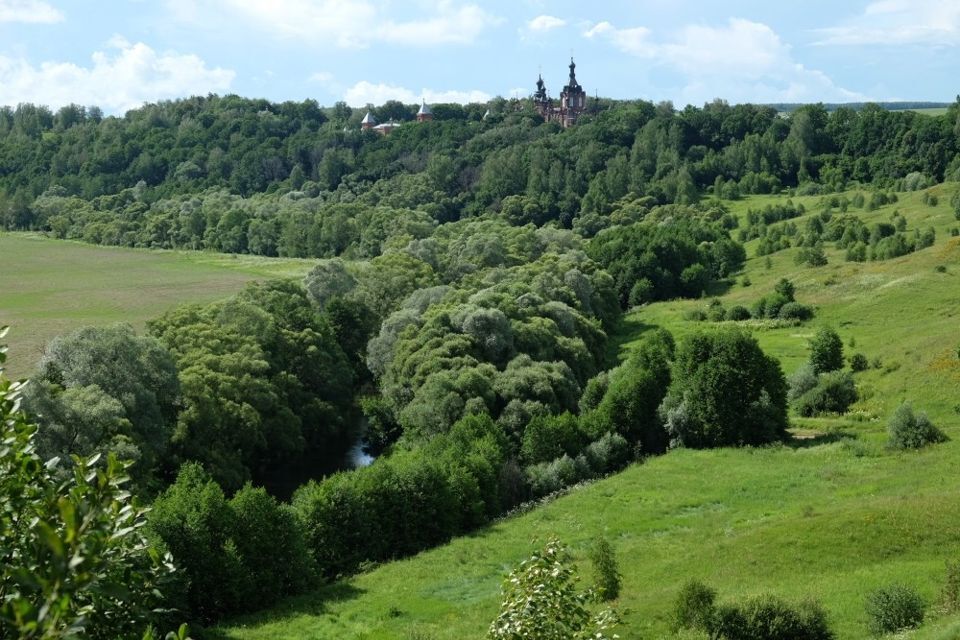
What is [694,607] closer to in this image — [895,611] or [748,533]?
[895,611]

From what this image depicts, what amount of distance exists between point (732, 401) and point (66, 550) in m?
50.5

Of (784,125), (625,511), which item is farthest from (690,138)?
(625,511)

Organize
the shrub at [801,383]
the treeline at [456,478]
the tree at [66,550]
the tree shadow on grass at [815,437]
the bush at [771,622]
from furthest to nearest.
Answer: the shrub at [801,383] < the tree shadow on grass at [815,437] < the treeline at [456,478] < the bush at [771,622] < the tree at [66,550]

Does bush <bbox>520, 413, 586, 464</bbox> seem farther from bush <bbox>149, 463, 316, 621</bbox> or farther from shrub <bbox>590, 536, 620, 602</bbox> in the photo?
shrub <bbox>590, 536, 620, 602</bbox>

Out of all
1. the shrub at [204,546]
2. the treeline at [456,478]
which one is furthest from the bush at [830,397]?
the shrub at [204,546]

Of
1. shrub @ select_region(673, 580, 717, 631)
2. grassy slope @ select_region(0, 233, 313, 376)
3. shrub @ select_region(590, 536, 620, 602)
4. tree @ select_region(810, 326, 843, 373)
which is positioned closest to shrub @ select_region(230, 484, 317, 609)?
shrub @ select_region(590, 536, 620, 602)

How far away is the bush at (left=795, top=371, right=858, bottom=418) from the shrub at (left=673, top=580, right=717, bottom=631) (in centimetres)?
3655

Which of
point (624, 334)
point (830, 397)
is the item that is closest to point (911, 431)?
point (830, 397)

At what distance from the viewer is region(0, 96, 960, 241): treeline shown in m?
155

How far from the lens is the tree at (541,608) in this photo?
40.2 ft

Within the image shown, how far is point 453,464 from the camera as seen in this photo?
1753 inches

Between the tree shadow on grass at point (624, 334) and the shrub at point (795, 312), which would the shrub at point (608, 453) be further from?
the shrub at point (795, 312)

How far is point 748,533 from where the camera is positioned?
35.0m

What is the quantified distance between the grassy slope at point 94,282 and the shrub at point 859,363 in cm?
5471
